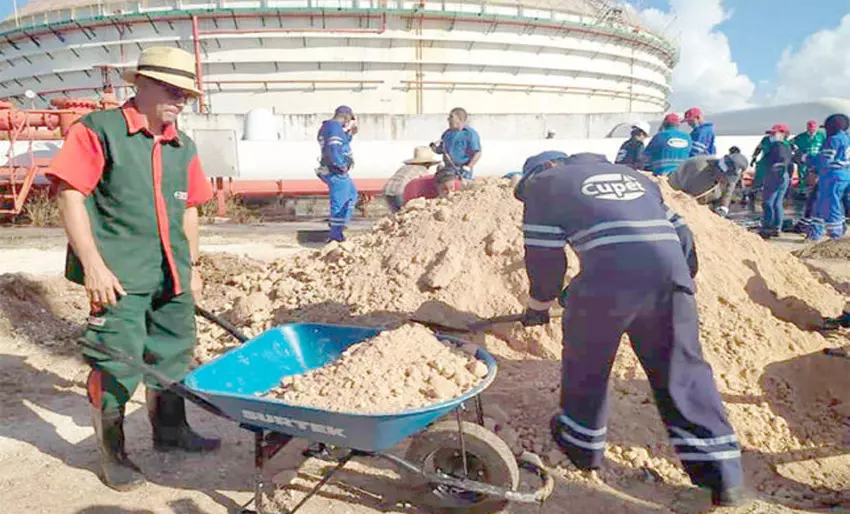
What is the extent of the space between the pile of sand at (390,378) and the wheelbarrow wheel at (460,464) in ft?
0.72

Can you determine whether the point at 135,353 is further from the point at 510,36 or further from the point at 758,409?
the point at 510,36

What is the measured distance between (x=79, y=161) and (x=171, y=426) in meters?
1.34

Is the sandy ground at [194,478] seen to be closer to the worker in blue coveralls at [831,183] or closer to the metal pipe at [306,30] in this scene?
the worker in blue coveralls at [831,183]

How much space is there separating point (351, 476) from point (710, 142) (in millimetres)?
7998

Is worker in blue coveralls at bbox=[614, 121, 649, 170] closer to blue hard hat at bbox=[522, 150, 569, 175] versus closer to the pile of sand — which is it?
blue hard hat at bbox=[522, 150, 569, 175]

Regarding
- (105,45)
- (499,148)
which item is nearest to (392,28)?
(499,148)

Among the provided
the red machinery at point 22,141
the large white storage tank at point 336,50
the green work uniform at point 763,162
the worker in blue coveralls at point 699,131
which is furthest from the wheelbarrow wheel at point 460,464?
the large white storage tank at point 336,50

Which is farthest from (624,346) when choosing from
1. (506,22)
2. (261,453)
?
(506,22)

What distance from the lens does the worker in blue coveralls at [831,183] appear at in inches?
323

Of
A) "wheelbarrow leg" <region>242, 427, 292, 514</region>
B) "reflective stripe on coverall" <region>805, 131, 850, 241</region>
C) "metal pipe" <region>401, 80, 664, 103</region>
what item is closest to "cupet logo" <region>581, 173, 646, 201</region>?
"wheelbarrow leg" <region>242, 427, 292, 514</region>

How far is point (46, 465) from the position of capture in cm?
283

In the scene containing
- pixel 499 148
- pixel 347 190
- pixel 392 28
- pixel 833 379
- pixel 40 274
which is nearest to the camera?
pixel 833 379

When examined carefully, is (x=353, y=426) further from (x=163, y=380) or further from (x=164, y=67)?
(x=164, y=67)

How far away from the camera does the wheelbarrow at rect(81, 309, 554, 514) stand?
6.81ft
